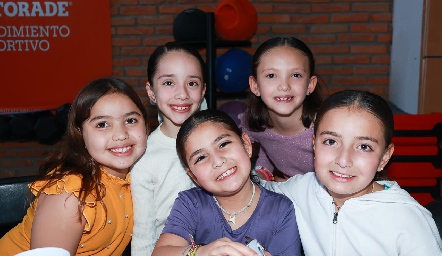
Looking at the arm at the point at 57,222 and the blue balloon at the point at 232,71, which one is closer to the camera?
the arm at the point at 57,222

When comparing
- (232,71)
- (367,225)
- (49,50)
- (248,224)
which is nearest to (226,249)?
(248,224)

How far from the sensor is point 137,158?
6.20ft

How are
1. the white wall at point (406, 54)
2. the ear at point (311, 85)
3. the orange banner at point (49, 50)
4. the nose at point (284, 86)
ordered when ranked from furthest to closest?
the orange banner at point (49, 50) < the white wall at point (406, 54) < the ear at point (311, 85) < the nose at point (284, 86)

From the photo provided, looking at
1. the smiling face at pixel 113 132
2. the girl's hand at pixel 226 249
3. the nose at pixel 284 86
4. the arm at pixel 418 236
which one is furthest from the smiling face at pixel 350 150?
the smiling face at pixel 113 132

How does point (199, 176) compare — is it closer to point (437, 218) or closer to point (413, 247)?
point (413, 247)

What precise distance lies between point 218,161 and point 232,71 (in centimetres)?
242

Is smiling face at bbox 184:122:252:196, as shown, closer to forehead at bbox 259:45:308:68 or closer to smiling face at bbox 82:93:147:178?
smiling face at bbox 82:93:147:178

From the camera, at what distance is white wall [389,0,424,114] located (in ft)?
13.5

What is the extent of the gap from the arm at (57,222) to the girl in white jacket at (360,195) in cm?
88

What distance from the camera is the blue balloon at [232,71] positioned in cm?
397

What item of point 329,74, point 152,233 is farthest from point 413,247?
point 329,74

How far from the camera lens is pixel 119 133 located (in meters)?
1.77

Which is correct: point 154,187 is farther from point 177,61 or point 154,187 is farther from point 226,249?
point 226,249

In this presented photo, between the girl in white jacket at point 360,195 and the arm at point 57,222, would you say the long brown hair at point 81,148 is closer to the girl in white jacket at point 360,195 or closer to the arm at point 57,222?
the arm at point 57,222
